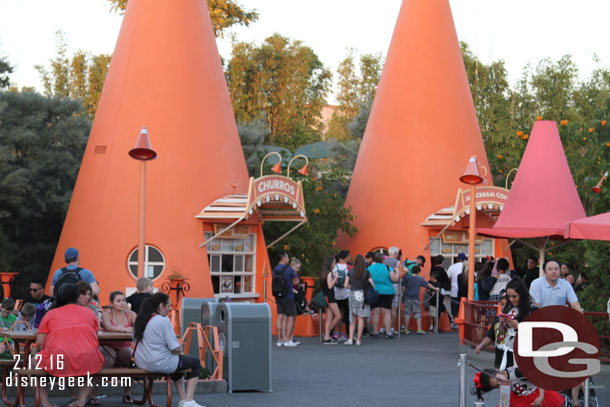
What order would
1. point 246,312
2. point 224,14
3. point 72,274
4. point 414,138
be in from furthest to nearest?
point 224,14 → point 414,138 → point 72,274 → point 246,312

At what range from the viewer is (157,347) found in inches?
333

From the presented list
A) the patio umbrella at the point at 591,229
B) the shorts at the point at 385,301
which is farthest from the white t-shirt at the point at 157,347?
the shorts at the point at 385,301

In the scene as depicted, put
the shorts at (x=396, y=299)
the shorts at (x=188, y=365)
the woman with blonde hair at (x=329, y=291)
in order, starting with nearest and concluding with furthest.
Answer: the shorts at (x=188, y=365) → the woman with blonde hair at (x=329, y=291) → the shorts at (x=396, y=299)

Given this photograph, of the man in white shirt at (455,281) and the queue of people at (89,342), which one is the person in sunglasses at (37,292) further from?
the man in white shirt at (455,281)

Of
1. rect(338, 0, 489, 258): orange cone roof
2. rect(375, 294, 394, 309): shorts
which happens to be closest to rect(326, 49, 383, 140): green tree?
rect(338, 0, 489, 258): orange cone roof

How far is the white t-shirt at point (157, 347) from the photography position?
27.7 ft

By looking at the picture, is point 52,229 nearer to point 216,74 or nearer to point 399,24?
point 216,74

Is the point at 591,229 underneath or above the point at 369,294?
above

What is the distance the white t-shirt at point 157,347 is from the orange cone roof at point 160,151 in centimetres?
940

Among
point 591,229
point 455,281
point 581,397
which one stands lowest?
point 581,397

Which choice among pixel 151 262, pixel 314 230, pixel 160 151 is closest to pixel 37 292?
pixel 151 262

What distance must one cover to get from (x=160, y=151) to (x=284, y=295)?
5006 mm

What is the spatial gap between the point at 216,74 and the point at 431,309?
7.09 meters

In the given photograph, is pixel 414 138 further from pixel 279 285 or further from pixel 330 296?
pixel 279 285
